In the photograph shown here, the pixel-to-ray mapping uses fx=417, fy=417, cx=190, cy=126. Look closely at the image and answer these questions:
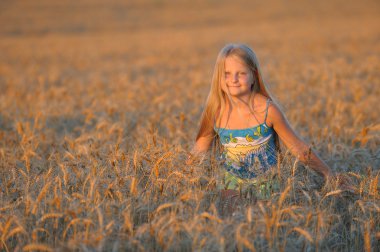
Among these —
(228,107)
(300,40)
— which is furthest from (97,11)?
(228,107)

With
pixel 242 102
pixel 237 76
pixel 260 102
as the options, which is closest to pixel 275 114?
pixel 260 102

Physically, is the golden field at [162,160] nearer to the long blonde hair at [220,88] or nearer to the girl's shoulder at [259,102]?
the long blonde hair at [220,88]

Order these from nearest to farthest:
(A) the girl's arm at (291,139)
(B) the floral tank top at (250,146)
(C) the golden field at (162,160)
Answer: (C) the golden field at (162,160), (A) the girl's arm at (291,139), (B) the floral tank top at (250,146)

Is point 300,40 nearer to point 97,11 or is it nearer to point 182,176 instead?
point 182,176

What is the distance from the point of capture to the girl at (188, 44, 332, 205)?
3.26m

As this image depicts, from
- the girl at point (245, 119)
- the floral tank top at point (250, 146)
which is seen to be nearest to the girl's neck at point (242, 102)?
the girl at point (245, 119)

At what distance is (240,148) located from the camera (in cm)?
337

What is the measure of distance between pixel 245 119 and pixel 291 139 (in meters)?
0.40

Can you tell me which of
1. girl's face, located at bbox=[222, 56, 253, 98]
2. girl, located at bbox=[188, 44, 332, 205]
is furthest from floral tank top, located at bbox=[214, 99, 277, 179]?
girl's face, located at bbox=[222, 56, 253, 98]

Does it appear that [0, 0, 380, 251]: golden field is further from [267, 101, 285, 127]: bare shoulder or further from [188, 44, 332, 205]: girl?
[267, 101, 285, 127]: bare shoulder

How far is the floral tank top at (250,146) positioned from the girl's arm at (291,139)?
0.21 feet

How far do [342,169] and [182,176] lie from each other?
65.7 inches

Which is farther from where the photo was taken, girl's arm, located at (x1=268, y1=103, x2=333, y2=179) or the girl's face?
the girl's face

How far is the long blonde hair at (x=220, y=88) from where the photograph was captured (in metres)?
3.33
